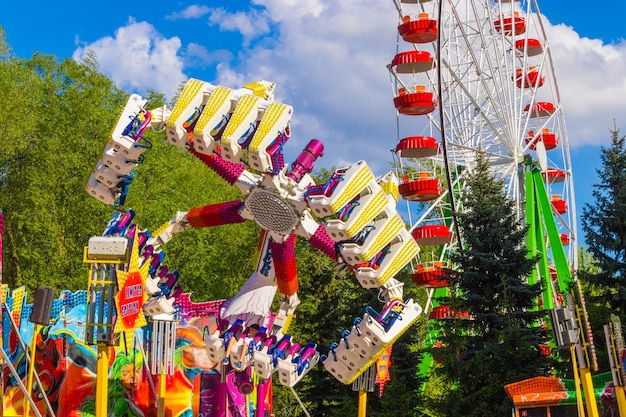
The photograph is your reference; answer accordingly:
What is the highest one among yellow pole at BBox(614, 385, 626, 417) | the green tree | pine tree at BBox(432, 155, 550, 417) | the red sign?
the green tree

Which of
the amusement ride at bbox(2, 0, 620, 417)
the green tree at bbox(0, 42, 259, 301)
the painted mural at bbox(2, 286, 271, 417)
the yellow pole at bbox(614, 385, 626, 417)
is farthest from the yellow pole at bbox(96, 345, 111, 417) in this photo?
the green tree at bbox(0, 42, 259, 301)

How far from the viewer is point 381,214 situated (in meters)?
15.8

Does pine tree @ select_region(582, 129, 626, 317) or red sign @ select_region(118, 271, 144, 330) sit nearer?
red sign @ select_region(118, 271, 144, 330)

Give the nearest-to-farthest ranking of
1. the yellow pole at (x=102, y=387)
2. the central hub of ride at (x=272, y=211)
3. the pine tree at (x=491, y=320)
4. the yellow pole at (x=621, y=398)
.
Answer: the yellow pole at (x=102, y=387) < the yellow pole at (x=621, y=398) < the central hub of ride at (x=272, y=211) < the pine tree at (x=491, y=320)

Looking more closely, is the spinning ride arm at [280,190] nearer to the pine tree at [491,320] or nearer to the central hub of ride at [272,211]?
the central hub of ride at [272,211]

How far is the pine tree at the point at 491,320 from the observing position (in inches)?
830

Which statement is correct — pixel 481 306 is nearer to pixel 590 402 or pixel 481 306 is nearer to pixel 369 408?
pixel 369 408

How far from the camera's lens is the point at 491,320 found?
22250 millimetres

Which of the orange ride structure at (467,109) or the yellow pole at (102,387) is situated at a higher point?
the orange ride structure at (467,109)

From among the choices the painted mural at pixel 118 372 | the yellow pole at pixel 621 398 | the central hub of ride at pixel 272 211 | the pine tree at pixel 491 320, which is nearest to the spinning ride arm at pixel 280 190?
the central hub of ride at pixel 272 211

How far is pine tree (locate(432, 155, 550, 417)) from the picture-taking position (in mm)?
21078

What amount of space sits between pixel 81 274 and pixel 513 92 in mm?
15107

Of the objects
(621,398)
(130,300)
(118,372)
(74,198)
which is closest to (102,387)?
(130,300)

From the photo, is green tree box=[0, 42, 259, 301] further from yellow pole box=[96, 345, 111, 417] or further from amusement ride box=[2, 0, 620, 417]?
yellow pole box=[96, 345, 111, 417]
